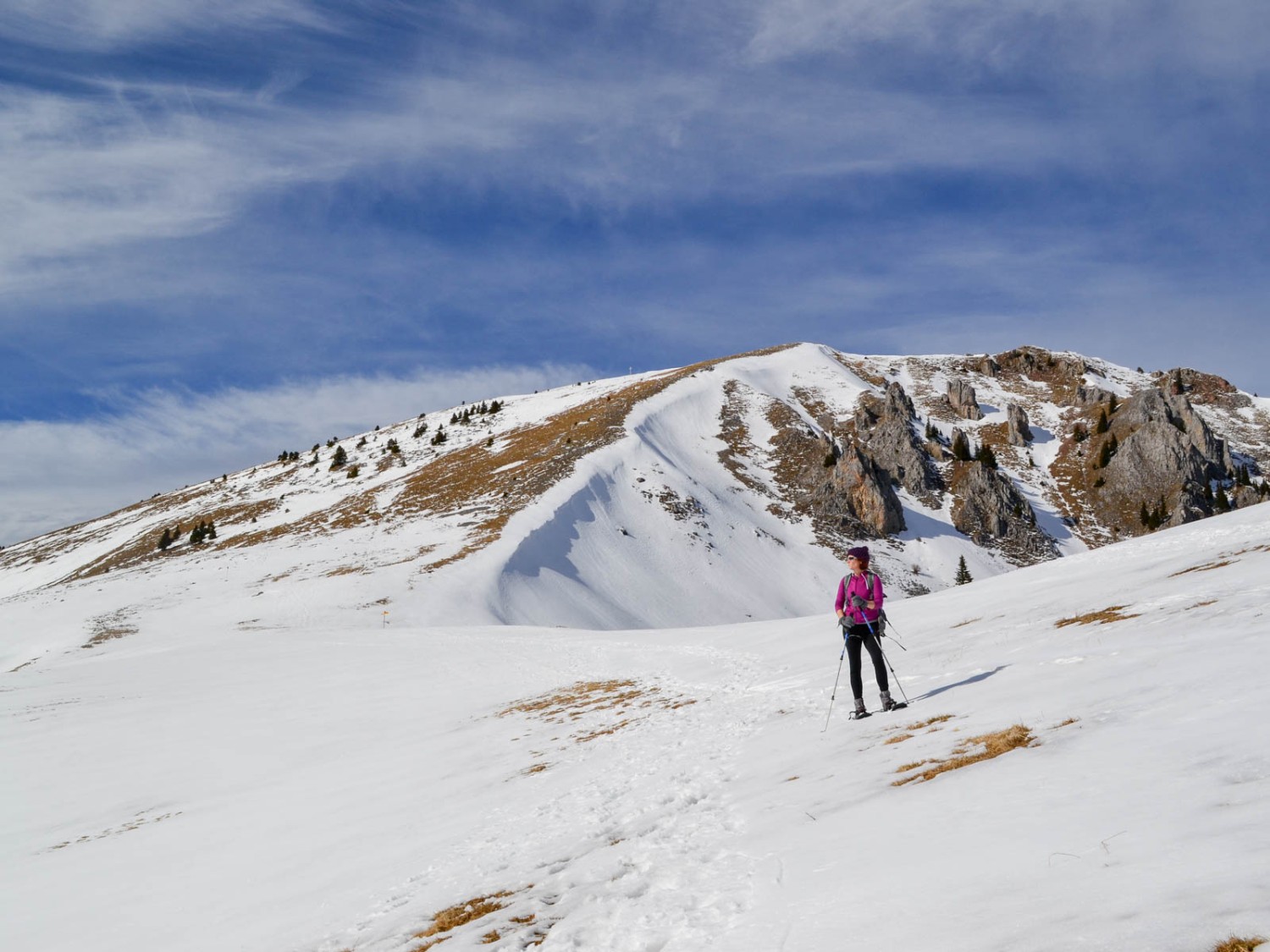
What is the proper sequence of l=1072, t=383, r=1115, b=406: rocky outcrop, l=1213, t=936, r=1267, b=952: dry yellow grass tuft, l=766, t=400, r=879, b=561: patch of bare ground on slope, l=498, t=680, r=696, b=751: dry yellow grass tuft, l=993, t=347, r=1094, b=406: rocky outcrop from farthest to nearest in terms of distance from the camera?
l=993, t=347, r=1094, b=406: rocky outcrop, l=1072, t=383, r=1115, b=406: rocky outcrop, l=766, t=400, r=879, b=561: patch of bare ground on slope, l=498, t=680, r=696, b=751: dry yellow grass tuft, l=1213, t=936, r=1267, b=952: dry yellow grass tuft

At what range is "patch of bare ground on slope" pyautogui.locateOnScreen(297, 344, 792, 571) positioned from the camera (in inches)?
2928

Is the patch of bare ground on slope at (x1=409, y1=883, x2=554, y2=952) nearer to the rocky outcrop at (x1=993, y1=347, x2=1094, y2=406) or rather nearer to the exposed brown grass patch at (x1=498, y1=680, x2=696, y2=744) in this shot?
the exposed brown grass patch at (x1=498, y1=680, x2=696, y2=744)

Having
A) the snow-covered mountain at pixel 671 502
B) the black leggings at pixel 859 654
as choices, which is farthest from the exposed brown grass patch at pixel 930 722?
the snow-covered mountain at pixel 671 502

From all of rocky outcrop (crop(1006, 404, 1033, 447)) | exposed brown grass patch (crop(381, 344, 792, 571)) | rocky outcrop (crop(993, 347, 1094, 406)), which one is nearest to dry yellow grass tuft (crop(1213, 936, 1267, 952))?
exposed brown grass patch (crop(381, 344, 792, 571))

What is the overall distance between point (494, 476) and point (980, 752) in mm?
81250

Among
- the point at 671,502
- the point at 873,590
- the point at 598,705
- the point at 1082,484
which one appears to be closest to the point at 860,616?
the point at 873,590

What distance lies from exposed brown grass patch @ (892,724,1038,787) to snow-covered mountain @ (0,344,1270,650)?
47452 mm

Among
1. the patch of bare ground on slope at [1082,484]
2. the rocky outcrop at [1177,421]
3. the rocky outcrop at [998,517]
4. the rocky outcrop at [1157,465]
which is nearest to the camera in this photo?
the rocky outcrop at [998,517]

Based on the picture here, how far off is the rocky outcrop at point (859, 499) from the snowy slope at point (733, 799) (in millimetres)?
62796

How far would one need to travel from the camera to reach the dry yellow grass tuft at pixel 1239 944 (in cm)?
338

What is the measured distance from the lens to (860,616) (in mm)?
13008

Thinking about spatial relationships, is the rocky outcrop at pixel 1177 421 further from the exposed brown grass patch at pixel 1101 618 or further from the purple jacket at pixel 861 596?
the purple jacket at pixel 861 596

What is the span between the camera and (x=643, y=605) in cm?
6388

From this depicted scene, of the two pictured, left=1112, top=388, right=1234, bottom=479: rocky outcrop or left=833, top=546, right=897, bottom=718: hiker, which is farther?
left=1112, top=388, right=1234, bottom=479: rocky outcrop
